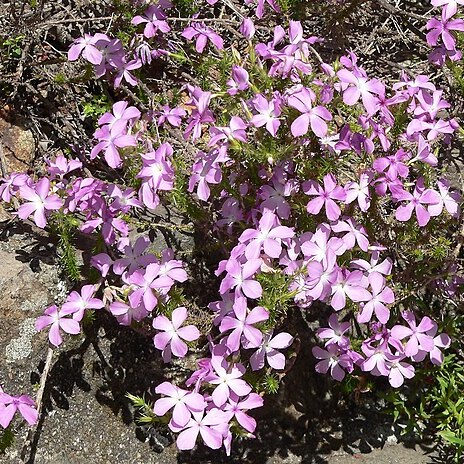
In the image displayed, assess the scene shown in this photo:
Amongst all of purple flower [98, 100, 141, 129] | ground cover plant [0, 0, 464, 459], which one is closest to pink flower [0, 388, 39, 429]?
ground cover plant [0, 0, 464, 459]

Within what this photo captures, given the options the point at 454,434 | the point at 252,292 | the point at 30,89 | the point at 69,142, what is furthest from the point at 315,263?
the point at 30,89

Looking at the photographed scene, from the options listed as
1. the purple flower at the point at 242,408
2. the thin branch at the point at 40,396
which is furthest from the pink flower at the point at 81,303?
the purple flower at the point at 242,408

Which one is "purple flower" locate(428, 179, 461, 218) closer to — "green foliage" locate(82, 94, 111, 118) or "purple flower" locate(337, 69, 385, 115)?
"purple flower" locate(337, 69, 385, 115)

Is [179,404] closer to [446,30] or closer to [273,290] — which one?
[273,290]

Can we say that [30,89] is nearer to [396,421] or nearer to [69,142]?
[69,142]

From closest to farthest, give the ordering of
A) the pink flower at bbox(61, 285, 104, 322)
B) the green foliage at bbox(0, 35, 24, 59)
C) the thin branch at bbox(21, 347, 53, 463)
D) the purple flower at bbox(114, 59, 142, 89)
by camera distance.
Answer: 1. the pink flower at bbox(61, 285, 104, 322)
2. the thin branch at bbox(21, 347, 53, 463)
3. the purple flower at bbox(114, 59, 142, 89)
4. the green foliage at bbox(0, 35, 24, 59)

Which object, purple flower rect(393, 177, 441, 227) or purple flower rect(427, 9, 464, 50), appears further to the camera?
purple flower rect(427, 9, 464, 50)
